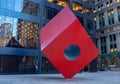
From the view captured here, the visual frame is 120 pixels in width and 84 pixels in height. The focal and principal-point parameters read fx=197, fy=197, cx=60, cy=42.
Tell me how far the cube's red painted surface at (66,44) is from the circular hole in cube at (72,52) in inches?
12.2

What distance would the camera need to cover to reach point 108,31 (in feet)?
238

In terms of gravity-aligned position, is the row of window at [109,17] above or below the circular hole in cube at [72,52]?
above

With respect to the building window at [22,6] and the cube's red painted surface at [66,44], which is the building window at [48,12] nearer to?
the building window at [22,6]

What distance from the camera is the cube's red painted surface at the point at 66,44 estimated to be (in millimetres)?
15805

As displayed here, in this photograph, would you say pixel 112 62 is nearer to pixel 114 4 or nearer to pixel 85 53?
pixel 114 4

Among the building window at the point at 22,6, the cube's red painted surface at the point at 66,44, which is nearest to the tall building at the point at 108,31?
the building window at the point at 22,6

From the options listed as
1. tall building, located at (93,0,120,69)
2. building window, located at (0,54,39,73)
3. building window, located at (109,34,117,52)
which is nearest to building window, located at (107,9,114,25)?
tall building, located at (93,0,120,69)

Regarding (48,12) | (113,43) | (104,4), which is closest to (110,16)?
(104,4)

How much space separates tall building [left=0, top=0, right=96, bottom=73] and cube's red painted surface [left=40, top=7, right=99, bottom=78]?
41.8 feet

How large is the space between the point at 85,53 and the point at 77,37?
1.60 m

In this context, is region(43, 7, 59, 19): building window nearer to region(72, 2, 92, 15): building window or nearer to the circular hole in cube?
region(72, 2, 92, 15): building window

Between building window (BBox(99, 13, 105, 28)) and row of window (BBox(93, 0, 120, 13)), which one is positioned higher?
row of window (BBox(93, 0, 120, 13))

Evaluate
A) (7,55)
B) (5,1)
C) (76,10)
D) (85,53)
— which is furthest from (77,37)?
(76,10)

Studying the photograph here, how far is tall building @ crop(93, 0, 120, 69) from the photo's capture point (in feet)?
223
